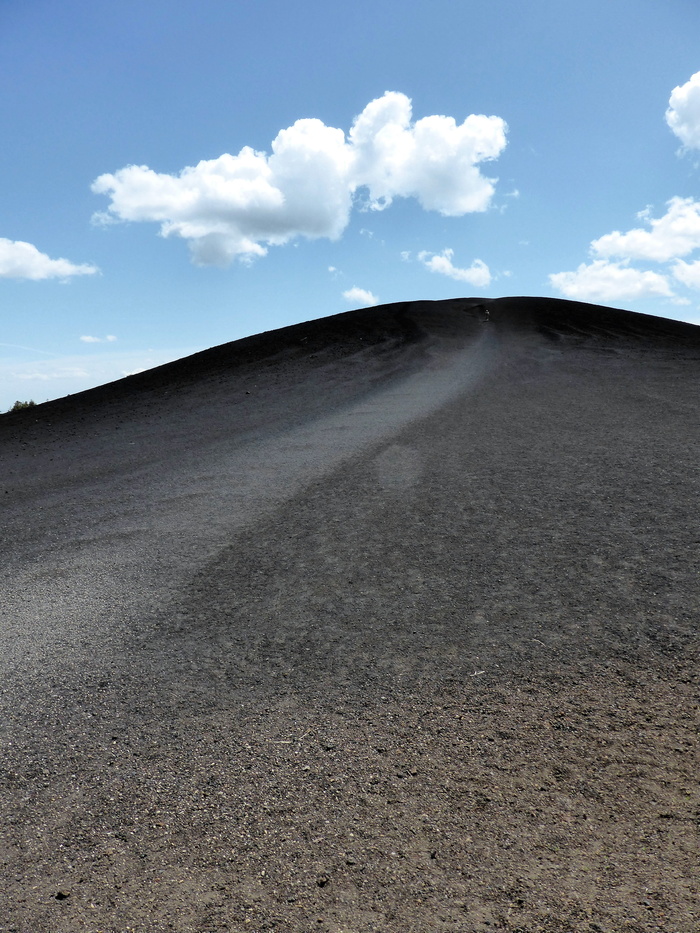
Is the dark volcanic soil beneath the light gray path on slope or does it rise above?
beneath

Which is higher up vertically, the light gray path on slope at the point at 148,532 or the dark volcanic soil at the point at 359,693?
the light gray path on slope at the point at 148,532

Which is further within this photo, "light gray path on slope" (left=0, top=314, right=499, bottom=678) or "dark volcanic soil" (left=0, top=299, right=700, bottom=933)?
"light gray path on slope" (left=0, top=314, right=499, bottom=678)

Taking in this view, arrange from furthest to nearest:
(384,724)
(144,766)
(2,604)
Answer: (2,604), (384,724), (144,766)

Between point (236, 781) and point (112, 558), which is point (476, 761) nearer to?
point (236, 781)

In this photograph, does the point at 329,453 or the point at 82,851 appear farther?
the point at 329,453

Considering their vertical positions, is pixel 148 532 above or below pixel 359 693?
above

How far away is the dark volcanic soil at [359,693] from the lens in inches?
74.7

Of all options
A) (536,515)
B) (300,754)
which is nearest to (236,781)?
(300,754)

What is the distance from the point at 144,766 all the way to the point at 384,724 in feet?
3.30

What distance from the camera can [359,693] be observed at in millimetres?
2805

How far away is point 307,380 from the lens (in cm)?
1317

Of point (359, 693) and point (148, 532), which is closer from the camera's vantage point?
point (359, 693)

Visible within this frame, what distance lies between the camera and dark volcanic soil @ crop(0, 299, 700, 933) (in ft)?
6.23

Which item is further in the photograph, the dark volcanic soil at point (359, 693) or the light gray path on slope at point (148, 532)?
the light gray path on slope at point (148, 532)
